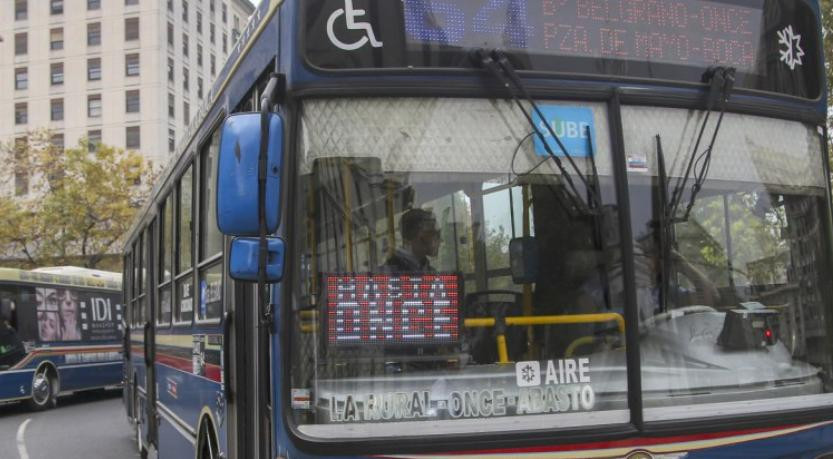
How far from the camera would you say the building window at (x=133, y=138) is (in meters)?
58.3

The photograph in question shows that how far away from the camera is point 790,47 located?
11.7ft

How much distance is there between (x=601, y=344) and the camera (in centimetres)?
307

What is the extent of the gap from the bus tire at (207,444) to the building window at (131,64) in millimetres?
57740

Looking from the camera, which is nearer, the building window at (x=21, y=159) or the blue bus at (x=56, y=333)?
the blue bus at (x=56, y=333)

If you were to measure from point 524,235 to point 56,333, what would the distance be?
18.4 m

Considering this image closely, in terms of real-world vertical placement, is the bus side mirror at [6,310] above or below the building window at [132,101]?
below

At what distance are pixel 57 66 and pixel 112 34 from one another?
181 inches

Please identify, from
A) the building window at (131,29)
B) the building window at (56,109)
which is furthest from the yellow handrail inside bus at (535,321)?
the building window at (56,109)

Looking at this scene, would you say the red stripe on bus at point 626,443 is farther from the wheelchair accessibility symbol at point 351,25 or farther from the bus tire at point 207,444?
the bus tire at point 207,444

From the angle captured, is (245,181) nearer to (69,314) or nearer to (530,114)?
(530,114)

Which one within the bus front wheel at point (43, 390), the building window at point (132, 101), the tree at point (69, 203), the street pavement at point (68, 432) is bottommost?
the street pavement at point (68, 432)

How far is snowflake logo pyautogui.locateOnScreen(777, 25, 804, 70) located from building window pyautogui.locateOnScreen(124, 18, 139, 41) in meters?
60.2

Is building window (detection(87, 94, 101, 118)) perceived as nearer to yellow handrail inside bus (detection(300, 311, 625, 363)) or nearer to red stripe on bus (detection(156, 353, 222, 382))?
red stripe on bus (detection(156, 353, 222, 382))

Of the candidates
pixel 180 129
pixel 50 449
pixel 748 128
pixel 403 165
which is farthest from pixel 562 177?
pixel 180 129
